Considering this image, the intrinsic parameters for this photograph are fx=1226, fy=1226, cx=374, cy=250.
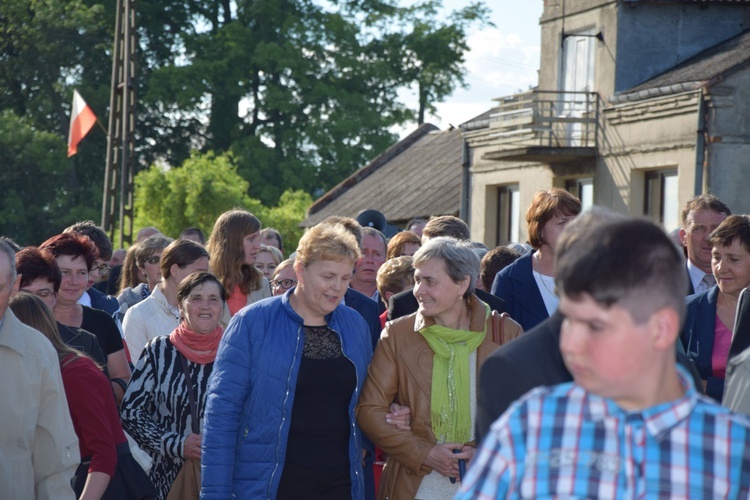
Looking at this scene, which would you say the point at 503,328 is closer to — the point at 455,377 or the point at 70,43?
the point at 455,377

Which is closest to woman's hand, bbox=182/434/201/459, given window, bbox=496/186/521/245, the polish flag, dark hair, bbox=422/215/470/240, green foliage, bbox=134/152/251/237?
dark hair, bbox=422/215/470/240

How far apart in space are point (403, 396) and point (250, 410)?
789mm

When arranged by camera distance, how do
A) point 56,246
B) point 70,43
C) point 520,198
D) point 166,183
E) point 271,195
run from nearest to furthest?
point 56,246
point 520,198
point 166,183
point 271,195
point 70,43

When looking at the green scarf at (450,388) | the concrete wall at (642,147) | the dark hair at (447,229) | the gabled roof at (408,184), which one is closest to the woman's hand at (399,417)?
the green scarf at (450,388)

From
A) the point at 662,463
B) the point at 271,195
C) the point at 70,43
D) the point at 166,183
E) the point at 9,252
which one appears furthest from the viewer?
the point at 70,43

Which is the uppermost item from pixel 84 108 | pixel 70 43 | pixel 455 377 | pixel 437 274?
pixel 70 43

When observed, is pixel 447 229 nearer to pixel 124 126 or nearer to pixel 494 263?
pixel 494 263

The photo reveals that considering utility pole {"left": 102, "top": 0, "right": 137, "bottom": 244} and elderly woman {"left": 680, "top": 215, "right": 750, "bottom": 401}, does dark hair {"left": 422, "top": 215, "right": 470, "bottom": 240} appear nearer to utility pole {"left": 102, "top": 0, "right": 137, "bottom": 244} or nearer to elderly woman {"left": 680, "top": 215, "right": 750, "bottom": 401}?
elderly woman {"left": 680, "top": 215, "right": 750, "bottom": 401}

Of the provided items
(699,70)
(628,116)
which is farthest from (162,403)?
(628,116)

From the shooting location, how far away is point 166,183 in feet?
96.4

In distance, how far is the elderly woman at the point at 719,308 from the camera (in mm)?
6250

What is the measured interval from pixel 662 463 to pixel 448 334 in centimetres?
336

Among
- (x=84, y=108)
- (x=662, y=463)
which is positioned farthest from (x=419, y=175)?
(x=662, y=463)

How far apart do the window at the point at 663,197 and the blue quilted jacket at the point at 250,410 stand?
17210mm
